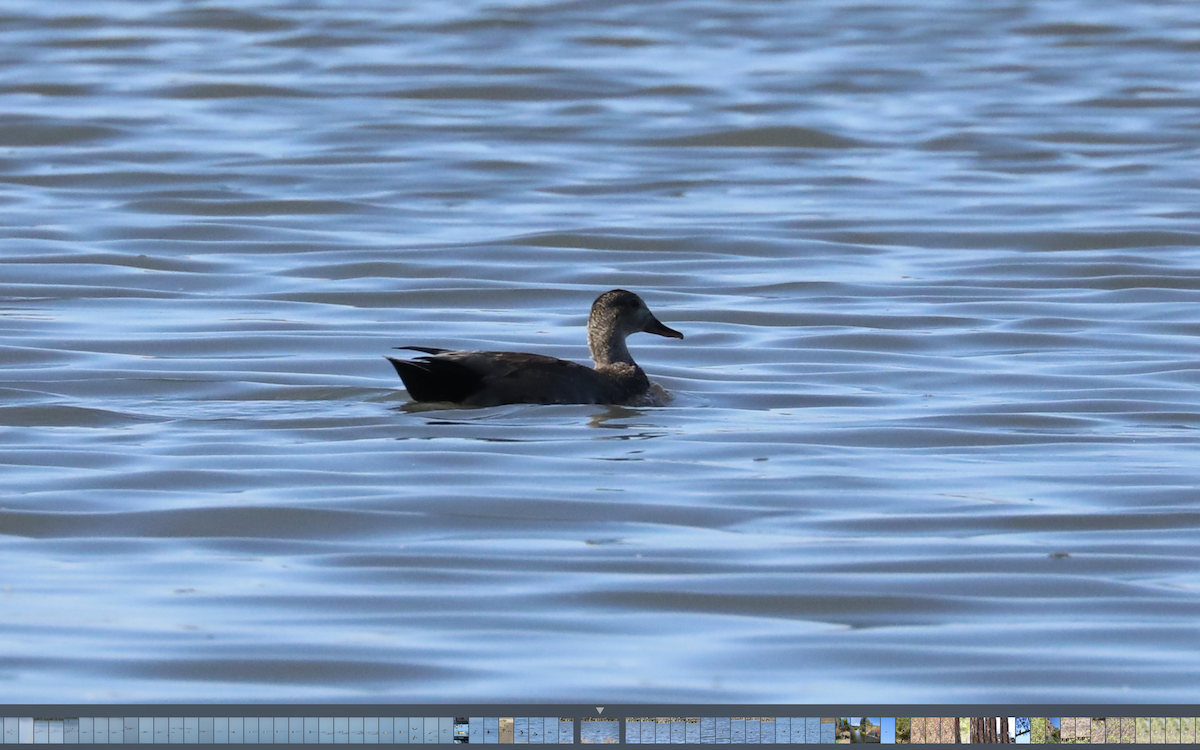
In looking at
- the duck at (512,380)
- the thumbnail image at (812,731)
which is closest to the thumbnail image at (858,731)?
the thumbnail image at (812,731)

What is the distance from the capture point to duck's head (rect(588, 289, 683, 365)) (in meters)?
11.0

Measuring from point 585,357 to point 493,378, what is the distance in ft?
7.17

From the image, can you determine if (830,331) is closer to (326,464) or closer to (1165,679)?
(326,464)

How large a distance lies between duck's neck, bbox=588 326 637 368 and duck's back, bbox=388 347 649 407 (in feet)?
2.19

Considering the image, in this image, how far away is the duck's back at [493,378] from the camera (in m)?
9.77

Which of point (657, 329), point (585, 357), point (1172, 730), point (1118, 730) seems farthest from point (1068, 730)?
point (585, 357)

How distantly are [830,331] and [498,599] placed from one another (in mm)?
6376

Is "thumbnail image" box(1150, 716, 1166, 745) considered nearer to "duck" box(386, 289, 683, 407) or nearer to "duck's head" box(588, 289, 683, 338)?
"duck" box(386, 289, 683, 407)

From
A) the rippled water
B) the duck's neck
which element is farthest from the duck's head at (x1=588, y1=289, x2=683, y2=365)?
the rippled water

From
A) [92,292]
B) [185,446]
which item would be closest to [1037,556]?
[185,446]

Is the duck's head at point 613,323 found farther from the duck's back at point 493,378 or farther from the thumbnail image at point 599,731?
the thumbnail image at point 599,731

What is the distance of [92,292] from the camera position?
1401cm

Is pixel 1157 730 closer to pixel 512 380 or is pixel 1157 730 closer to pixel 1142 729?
pixel 1142 729

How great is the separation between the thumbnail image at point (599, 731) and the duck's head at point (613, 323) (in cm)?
542
